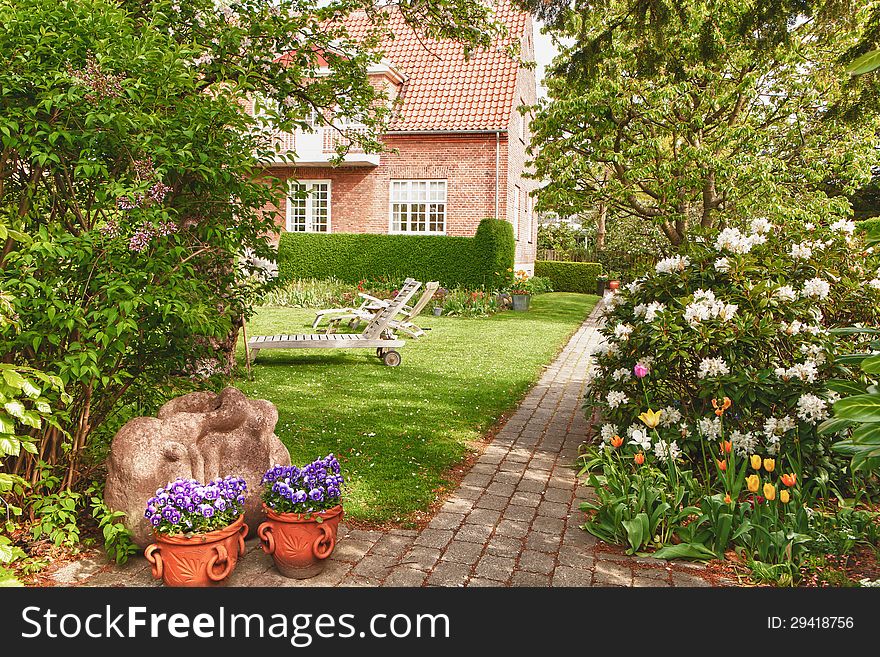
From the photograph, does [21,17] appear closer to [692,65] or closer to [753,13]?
[753,13]

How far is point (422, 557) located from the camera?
3.92 metres

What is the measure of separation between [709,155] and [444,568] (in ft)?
42.6

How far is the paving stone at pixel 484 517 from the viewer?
14.7 ft

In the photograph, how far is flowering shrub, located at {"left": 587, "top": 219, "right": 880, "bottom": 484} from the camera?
467 cm

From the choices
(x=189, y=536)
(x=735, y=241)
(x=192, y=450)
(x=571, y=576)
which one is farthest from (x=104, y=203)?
(x=735, y=241)

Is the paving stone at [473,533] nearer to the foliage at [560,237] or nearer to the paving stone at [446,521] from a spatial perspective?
the paving stone at [446,521]

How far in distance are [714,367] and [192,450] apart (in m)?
3.42

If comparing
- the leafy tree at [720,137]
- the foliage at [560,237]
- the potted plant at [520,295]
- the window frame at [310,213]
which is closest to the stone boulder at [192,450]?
the leafy tree at [720,137]

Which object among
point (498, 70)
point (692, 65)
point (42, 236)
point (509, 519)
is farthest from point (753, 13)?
point (498, 70)

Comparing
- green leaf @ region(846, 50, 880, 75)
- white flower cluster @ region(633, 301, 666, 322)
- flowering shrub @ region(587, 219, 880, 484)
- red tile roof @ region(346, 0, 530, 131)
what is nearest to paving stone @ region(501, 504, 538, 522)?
flowering shrub @ region(587, 219, 880, 484)

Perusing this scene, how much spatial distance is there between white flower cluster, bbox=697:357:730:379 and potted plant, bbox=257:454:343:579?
261 centimetres

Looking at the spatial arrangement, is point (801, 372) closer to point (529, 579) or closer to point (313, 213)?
point (529, 579)

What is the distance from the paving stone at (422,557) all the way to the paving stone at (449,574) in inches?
2.2

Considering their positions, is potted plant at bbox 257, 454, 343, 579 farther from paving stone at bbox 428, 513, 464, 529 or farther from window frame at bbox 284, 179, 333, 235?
window frame at bbox 284, 179, 333, 235
